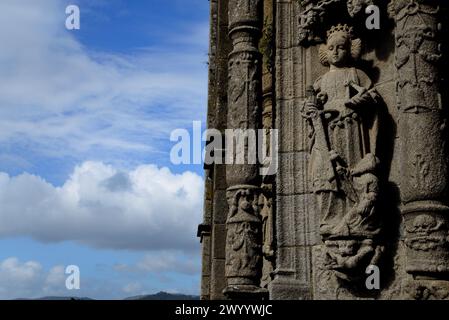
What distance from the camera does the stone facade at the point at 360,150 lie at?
6.01m

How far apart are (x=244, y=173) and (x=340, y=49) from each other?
124 inches

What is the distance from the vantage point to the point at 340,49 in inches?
289

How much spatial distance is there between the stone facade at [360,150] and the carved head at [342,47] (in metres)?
0.01

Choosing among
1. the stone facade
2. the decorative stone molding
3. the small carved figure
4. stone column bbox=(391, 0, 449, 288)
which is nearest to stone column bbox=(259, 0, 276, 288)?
the decorative stone molding

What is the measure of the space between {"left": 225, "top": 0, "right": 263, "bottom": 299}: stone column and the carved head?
2904mm

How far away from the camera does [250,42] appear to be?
34.3 ft

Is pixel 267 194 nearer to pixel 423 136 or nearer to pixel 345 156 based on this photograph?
pixel 345 156

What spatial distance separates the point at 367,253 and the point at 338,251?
0.29m

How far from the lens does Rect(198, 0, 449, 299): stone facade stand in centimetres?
601

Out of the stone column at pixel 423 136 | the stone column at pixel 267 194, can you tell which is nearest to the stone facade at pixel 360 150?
the stone column at pixel 423 136

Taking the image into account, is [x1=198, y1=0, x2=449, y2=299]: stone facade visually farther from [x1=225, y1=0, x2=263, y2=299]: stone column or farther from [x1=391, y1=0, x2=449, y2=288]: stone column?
[x1=225, y1=0, x2=263, y2=299]: stone column

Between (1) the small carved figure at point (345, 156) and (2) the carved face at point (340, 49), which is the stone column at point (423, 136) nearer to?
(1) the small carved figure at point (345, 156)

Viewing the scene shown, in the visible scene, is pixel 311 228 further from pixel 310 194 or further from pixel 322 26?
pixel 322 26

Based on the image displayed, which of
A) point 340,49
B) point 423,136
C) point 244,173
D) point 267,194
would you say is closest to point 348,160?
point 423,136
